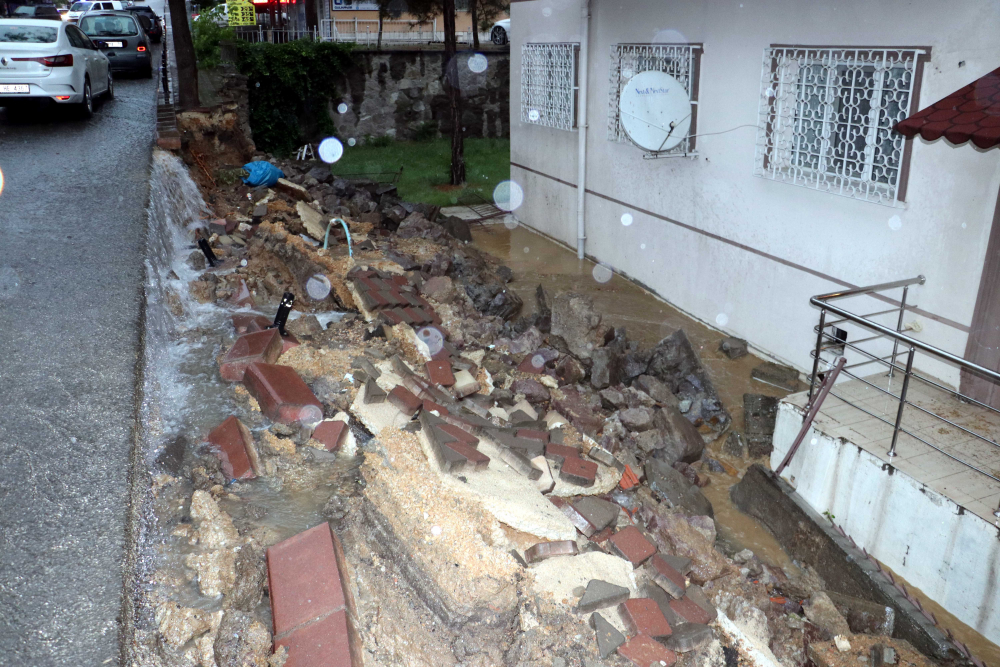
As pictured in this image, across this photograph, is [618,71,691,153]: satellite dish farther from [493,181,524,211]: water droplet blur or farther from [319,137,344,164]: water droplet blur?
[319,137,344,164]: water droplet blur

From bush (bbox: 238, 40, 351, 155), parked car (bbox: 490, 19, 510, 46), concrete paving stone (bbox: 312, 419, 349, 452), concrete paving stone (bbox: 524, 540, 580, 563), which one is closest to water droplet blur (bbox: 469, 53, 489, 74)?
bush (bbox: 238, 40, 351, 155)

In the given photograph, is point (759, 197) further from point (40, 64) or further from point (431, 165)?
point (431, 165)

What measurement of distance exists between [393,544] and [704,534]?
7.51ft

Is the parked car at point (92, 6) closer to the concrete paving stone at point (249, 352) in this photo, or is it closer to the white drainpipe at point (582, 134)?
the white drainpipe at point (582, 134)

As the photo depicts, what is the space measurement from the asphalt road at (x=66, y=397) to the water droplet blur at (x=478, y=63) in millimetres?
13900

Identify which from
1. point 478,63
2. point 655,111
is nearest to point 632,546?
point 655,111

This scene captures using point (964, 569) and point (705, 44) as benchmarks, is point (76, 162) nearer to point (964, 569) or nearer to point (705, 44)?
point (705, 44)

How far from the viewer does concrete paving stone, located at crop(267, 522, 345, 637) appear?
2902 millimetres

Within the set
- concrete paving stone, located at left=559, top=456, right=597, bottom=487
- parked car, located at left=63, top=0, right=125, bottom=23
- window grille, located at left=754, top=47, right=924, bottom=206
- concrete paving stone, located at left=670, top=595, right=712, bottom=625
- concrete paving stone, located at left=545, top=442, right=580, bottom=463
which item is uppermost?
parked car, located at left=63, top=0, right=125, bottom=23

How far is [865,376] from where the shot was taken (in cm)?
584

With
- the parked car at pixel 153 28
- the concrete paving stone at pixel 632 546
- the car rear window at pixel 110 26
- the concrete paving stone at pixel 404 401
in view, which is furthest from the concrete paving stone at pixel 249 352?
the parked car at pixel 153 28

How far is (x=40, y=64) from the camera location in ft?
32.6

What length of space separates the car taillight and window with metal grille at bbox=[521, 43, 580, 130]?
6734 mm

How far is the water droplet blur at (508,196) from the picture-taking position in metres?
13.2
